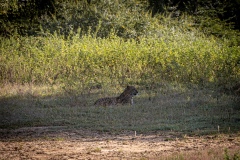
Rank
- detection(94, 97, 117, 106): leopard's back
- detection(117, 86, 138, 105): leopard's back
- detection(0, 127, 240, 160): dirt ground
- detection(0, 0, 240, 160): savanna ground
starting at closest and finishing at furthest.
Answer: detection(0, 127, 240, 160): dirt ground, detection(0, 0, 240, 160): savanna ground, detection(94, 97, 117, 106): leopard's back, detection(117, 86, 138, 105): leopard's back

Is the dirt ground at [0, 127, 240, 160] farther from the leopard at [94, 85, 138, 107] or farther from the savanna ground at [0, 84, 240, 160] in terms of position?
the leopard at [94, 85, 138, 107]

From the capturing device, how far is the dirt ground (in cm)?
714

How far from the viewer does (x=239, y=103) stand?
11.6 meters

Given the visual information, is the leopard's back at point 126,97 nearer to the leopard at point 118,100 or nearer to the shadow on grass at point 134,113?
the leopard at point 118,100

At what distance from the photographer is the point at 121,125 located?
982cm

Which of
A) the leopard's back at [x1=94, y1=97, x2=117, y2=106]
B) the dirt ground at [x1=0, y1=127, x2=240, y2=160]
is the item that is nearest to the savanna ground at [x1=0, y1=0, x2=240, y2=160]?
the dirt ground at [x1=0, y1=127, x2=240, y2=160]

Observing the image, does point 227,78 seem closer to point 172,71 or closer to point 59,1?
point 172,71

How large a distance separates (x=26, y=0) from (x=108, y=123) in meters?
17.2

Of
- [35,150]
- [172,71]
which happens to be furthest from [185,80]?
[35,150]

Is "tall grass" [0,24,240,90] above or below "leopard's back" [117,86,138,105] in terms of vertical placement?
above

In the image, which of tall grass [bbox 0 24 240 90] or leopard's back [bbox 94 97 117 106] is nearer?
leopard's back [bbox 94 97 117 106]

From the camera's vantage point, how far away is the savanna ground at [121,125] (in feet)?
24.3

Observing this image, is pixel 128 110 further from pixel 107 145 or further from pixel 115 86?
pixel 107 145

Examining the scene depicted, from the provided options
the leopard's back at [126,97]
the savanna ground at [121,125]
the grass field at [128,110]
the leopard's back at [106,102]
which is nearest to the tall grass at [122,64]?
the grass field at [128,110]
